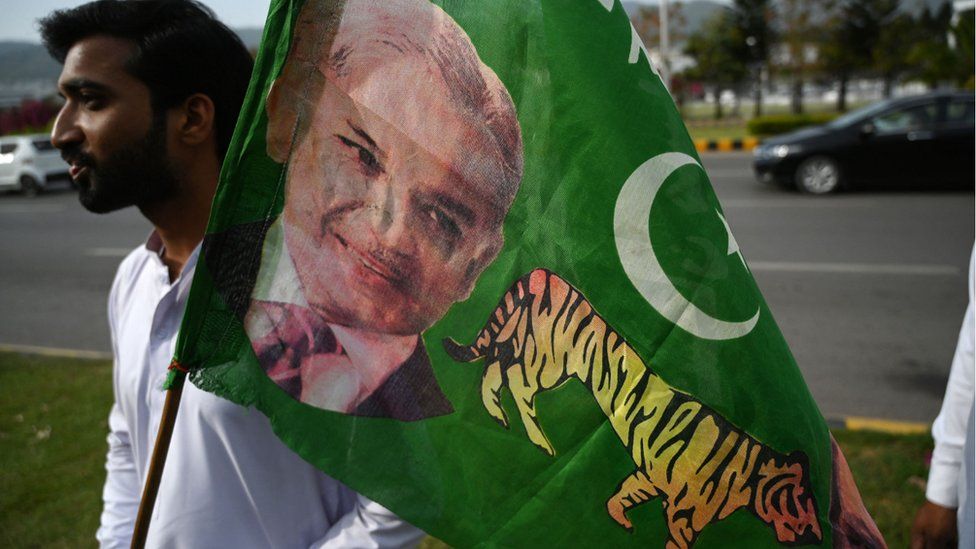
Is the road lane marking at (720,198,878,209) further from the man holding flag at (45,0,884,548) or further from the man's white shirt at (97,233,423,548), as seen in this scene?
the man holding flag at (45,0,884,548)

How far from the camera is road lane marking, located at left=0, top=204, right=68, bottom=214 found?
14623 mm

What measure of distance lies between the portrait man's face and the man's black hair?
0.47m

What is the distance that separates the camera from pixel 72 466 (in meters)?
3.84

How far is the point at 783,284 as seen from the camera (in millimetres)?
6875

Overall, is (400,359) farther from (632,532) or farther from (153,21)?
(153,21)

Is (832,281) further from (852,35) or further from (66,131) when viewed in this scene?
(852,35)

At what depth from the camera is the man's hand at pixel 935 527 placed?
1.80 metres

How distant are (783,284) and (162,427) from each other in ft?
20.8

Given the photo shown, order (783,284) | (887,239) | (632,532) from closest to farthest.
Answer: (632,532) → (783,284) → (887,239)

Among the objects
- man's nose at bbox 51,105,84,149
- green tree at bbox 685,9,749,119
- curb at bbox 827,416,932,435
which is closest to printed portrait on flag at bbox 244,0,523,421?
man's nose at bbox 51,105,84,149

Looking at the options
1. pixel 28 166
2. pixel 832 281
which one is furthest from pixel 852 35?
pixel 832 281

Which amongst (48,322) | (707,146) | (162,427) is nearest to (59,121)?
(162,427)

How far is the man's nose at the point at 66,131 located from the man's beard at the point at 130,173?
25mm

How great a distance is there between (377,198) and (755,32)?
4154cm
